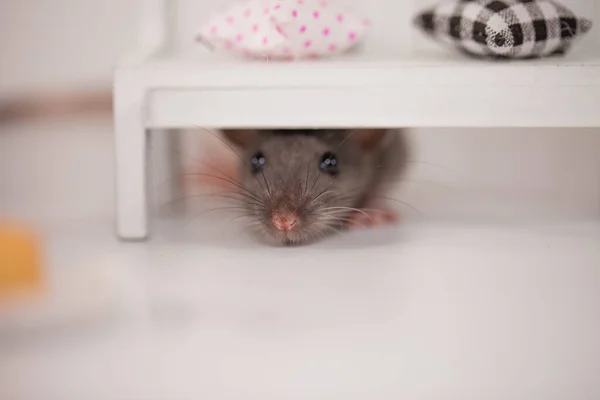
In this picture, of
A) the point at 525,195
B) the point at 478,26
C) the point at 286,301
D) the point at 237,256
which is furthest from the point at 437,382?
the point at 525,195

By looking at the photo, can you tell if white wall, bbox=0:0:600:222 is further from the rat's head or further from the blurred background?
the rat's head

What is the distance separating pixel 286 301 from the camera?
1216 millimetres

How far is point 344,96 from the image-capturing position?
1.36 metres

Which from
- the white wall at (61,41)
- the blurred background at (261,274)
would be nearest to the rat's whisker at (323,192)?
the blurred background at (261,274)

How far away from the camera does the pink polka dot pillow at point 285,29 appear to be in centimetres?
139

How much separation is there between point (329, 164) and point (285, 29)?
0.92 ft

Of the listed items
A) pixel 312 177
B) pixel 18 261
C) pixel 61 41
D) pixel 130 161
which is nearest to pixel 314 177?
pixel 312 177

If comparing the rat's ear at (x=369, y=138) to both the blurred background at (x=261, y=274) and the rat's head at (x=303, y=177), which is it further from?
the blurred background at (x=261, y=274)

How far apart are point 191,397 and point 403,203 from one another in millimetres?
944

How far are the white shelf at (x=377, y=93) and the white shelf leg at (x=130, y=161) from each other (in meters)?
0.03

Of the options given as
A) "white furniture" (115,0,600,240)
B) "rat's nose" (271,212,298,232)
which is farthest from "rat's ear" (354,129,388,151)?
"rat's nose" (271,212,298,232)

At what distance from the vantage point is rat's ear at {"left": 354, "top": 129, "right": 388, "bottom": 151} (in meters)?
1.63

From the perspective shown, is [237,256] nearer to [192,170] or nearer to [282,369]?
[282,369]

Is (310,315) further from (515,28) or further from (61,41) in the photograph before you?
(61,41)
